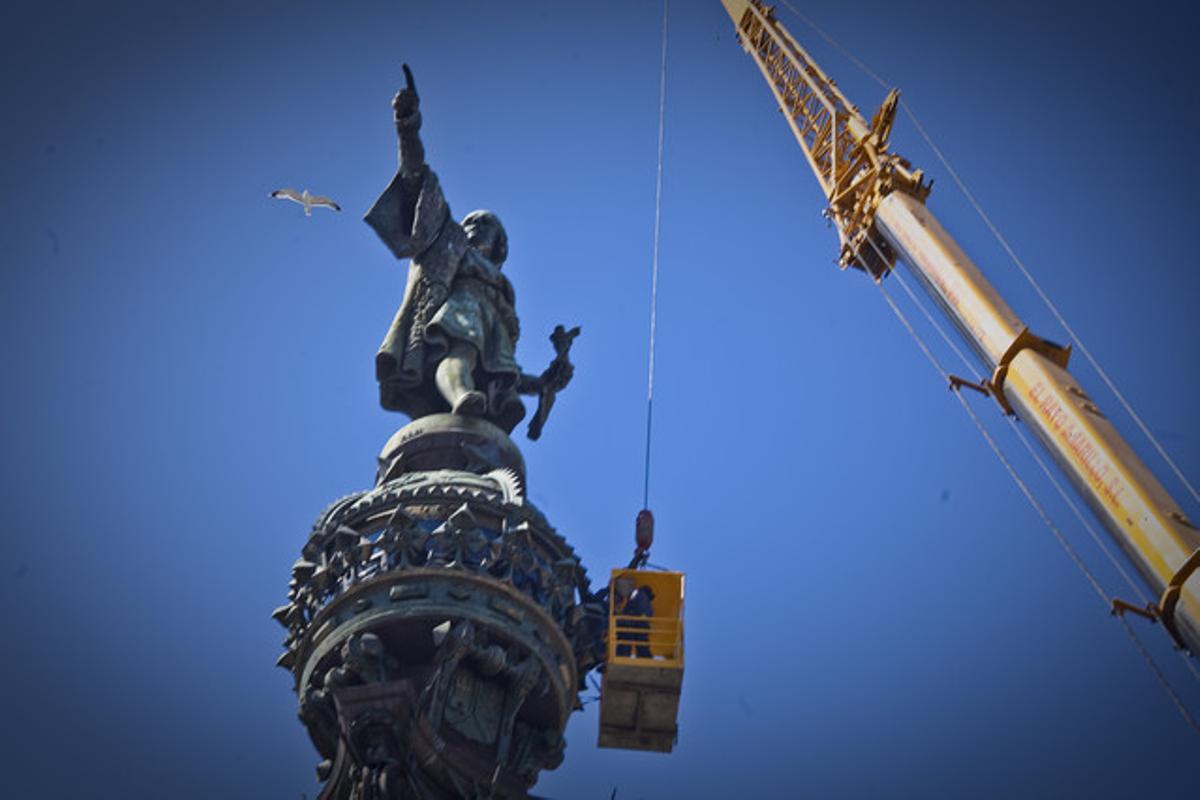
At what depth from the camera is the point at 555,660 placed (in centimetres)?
2470

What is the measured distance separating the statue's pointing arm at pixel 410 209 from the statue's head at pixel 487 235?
208 centimetres

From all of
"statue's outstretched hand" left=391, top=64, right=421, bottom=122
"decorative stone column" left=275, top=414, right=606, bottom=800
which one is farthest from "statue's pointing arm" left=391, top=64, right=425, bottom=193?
"decorative stone column" left=275, top=414, right=606, bottom=800

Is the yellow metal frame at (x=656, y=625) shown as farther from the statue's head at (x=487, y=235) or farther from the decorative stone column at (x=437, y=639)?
the statue's head at (x=487, y=235)

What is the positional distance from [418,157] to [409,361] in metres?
3.93

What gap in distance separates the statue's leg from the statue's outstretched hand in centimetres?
461

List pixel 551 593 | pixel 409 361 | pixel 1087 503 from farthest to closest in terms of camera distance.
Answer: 1. pixel 409 361
2. pixel 551 593
3. pixel 1087 503

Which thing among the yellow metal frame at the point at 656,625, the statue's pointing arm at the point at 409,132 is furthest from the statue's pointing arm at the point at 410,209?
the yellow metal frame at the point at 656,625

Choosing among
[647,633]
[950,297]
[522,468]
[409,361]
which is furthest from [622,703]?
[950,297]

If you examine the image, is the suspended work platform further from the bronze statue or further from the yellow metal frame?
the bronze statue

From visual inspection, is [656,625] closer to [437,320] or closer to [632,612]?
[632,612]

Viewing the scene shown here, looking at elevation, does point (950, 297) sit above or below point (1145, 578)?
above

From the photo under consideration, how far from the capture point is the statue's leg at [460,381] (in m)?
28.6

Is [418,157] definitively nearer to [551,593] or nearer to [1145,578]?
[551,593]

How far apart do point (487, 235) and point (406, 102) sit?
603cm
